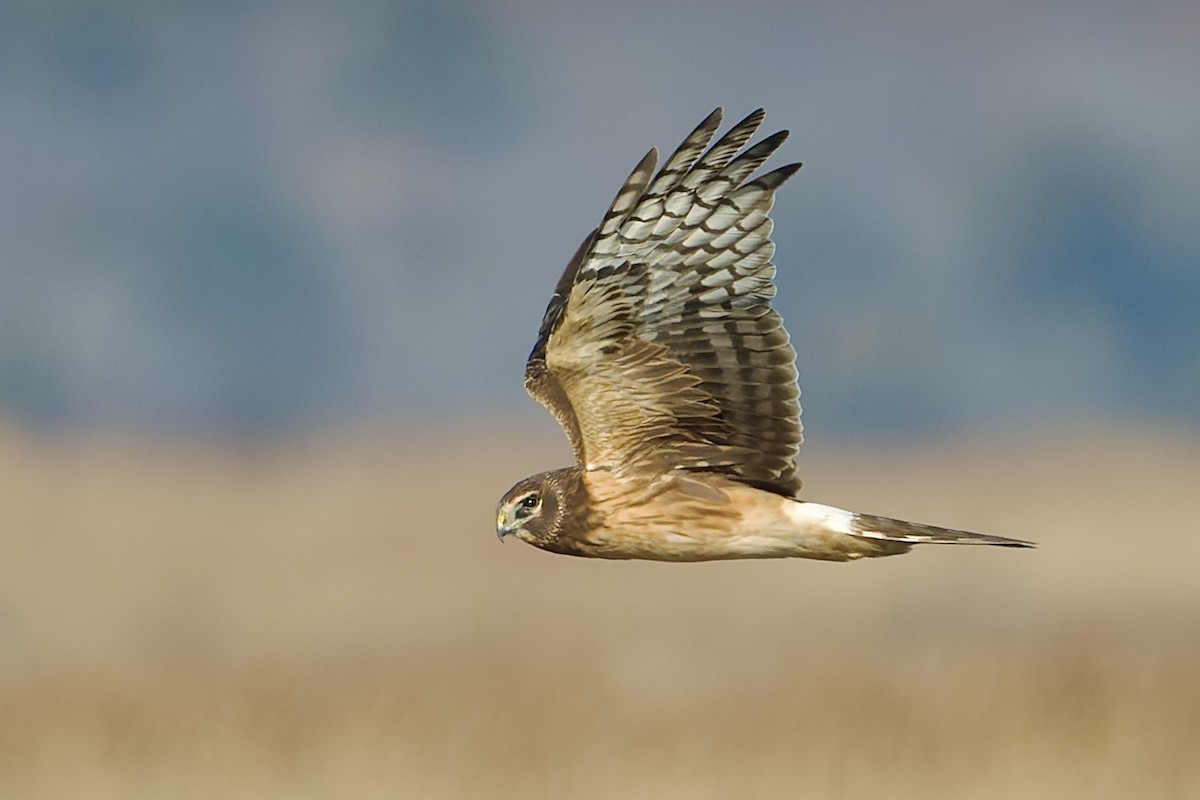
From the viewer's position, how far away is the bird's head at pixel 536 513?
286 inches

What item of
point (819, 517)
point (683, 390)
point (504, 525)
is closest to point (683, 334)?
point (683, 390)

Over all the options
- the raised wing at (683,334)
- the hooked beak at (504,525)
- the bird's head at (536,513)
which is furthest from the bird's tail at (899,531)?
the hooked beak at (504,525)

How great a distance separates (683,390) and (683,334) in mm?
204

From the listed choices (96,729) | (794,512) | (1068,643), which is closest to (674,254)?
(794,512)

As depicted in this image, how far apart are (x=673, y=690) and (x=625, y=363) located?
8.94 metres

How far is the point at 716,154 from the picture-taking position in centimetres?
698

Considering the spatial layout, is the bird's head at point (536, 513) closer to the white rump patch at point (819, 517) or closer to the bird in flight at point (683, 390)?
the bird in flight at point (683, 390)

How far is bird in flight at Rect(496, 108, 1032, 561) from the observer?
6.98 m

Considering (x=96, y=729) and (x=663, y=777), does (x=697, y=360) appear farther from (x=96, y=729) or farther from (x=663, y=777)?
(x=96, y=729)

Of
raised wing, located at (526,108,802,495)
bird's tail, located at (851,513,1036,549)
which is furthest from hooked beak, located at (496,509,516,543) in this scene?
bird's tail, located at (851,513,1036,549)

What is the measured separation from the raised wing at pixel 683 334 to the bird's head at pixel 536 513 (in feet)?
0.56

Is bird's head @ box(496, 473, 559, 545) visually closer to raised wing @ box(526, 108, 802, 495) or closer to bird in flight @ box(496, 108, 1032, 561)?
bird in flight @ box(496, 108, 1032, 561)

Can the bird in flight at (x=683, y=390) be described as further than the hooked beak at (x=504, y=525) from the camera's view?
No

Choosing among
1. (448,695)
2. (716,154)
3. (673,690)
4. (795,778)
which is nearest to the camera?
(716,154)
